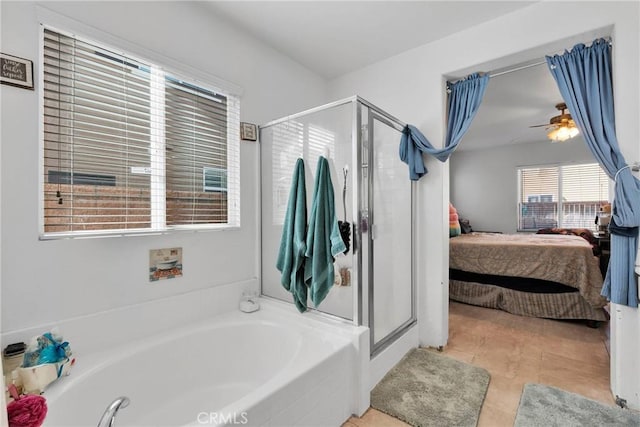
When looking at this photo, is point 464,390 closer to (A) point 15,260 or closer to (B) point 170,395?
(B) point 170,395

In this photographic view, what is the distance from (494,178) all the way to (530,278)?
3.60m

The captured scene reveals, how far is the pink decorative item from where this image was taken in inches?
32.1

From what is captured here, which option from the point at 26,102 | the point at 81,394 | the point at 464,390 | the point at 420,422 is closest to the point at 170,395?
the point at 81,394

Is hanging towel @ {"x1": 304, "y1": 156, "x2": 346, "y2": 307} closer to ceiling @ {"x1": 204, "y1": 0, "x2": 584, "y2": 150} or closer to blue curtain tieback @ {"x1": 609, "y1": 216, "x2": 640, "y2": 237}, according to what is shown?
ceiling @ {"x1": 204, "y1": 0, "x2": 584, "y2": 150}

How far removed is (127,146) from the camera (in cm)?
162

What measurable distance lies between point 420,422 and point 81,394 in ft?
5.39

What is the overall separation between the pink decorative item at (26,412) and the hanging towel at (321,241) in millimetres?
1211

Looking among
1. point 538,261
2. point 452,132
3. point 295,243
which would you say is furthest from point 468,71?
point 538,261

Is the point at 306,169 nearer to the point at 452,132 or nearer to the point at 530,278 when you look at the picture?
the point at 452,132

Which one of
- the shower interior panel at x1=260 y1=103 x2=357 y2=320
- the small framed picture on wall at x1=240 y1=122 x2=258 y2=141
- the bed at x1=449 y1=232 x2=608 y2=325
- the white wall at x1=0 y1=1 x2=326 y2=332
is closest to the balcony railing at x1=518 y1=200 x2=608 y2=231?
the bed at x1=449 y1=232 x2=608 y2=325

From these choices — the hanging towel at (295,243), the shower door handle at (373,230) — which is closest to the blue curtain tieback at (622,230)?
the shower door handle at (373,230)

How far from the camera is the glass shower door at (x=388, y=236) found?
193 centimetres

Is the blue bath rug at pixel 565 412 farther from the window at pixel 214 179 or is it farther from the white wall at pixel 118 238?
the window at pixel 214 179

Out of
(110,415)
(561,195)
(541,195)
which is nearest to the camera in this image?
(110,415)
